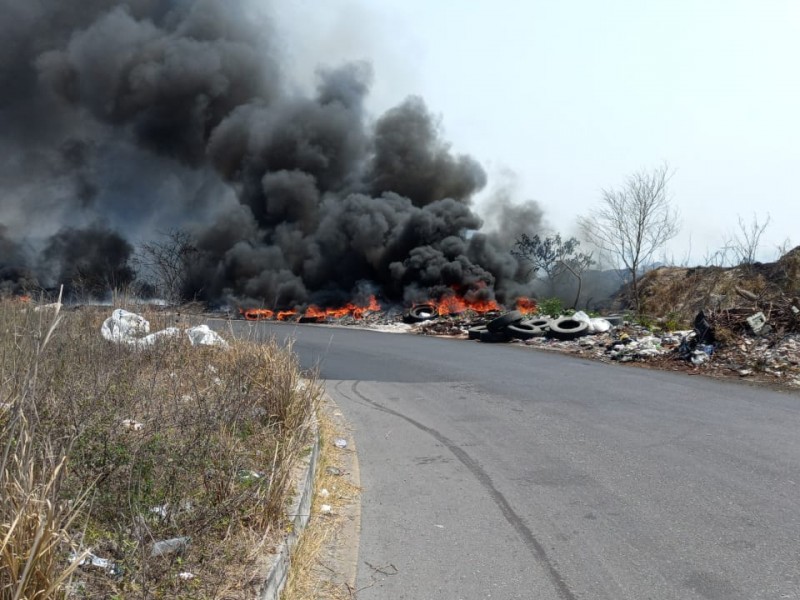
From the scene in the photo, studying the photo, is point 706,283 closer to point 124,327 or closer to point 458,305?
point 458,305

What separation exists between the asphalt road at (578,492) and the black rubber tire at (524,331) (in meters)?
8.50

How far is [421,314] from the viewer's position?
2711 cm

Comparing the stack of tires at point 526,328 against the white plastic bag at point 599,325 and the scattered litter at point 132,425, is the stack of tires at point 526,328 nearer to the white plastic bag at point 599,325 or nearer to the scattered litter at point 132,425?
the white plastic bag at point 599,325

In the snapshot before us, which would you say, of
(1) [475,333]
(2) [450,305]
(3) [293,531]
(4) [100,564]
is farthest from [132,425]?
(2) [450,305]

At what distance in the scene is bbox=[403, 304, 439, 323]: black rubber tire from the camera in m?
26.6

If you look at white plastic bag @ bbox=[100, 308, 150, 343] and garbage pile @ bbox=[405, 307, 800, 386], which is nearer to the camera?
white plastic bag @ bbox=[100, 308, 150, 343]

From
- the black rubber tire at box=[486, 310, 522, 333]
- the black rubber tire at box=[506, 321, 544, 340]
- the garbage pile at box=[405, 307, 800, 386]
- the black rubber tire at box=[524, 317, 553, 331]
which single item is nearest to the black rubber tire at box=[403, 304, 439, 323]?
the garbage pile at box=[405, 307, 800, 386]

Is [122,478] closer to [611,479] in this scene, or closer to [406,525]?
[406,525]

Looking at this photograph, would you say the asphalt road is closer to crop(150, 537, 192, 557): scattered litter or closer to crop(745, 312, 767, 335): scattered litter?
crop(150, 537, 192, 557): scattered litter

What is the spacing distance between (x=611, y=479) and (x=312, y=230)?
37073mm

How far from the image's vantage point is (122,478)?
384cm

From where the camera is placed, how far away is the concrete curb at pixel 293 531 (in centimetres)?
305

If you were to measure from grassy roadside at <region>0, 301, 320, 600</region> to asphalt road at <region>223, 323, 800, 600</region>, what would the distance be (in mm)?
841

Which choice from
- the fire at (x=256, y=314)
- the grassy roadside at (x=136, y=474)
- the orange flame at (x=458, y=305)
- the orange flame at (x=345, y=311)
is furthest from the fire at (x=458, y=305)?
the grassy roadside at (x=136, y=474)
